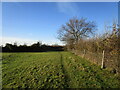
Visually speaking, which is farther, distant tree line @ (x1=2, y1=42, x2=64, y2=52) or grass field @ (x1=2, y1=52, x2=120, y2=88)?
distant tree line @ (x1=2, y1=42, x2=64, y2=52)

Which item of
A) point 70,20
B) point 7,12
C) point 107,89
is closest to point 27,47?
point 70,20

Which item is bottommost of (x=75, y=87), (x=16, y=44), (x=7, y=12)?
(x=75, y=87)

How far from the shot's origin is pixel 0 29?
4.75 meters

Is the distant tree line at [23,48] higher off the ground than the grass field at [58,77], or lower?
higher

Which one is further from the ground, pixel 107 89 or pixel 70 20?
pixel 70 20

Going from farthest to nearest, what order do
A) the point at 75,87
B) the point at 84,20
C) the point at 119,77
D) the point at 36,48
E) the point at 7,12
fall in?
the point at 36,48
the point at 84,20
the point at 7,12
the point at 119,77
the point at 75,87

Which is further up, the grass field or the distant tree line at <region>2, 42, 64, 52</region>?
the distant tree line at <region>2, 42, 64, 52</region>

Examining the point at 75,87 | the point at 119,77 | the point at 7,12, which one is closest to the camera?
the point at 75,87

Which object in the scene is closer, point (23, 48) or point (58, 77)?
point (58, 77)

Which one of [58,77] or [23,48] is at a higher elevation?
[23,48]

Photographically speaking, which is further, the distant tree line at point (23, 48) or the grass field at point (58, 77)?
the distant tree line at point (23, 48)

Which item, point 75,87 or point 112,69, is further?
point 112,69

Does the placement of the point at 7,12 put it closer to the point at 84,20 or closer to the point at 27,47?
the point at 84,20

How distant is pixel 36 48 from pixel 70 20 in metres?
15.9
